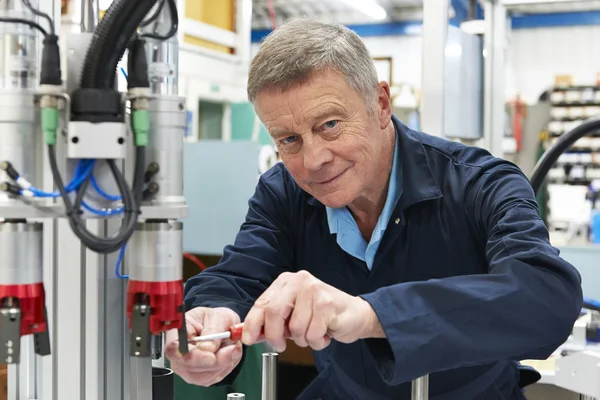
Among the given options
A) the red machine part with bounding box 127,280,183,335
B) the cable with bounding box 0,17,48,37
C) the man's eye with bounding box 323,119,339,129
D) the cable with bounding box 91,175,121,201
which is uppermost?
the cable with bounding box 0,17,48,37

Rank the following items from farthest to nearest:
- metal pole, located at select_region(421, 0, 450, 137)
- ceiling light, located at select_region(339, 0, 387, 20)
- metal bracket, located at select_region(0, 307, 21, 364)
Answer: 1. ceiling light, located at select_region(339, 0, 387, 20)
2. metal pole, located at select_region(421, 0, 450, 137)
3. metal bracket, located at select_region(0, 307, 21, 364)

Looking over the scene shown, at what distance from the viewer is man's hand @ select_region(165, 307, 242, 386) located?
0.95 meters

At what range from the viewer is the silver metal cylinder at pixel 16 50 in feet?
2.32

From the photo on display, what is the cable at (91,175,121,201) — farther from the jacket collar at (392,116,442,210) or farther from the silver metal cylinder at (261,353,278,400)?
the jacket collar at (392,116,442,210)

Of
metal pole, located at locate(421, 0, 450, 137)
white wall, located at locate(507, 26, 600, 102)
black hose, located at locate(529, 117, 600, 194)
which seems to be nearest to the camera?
black hose, located at locate(529, 117, 600, 194)

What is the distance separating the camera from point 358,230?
138 centimetres

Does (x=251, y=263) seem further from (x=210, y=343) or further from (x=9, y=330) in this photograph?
(x=9, y=330)

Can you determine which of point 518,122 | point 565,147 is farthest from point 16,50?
point 518,122

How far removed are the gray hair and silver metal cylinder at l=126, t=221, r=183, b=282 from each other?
0.44 meters

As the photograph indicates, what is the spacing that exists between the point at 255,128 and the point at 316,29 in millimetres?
2996

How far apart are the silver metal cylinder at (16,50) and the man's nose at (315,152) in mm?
517

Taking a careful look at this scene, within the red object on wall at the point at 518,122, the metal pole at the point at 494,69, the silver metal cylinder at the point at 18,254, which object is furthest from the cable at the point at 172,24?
the red object on wall at the point at 518,122

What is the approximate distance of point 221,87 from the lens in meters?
4.03

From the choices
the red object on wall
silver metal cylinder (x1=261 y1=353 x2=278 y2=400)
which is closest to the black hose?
silver metal cylinder (x1=261 y1=353 x2=278 y2=400)
